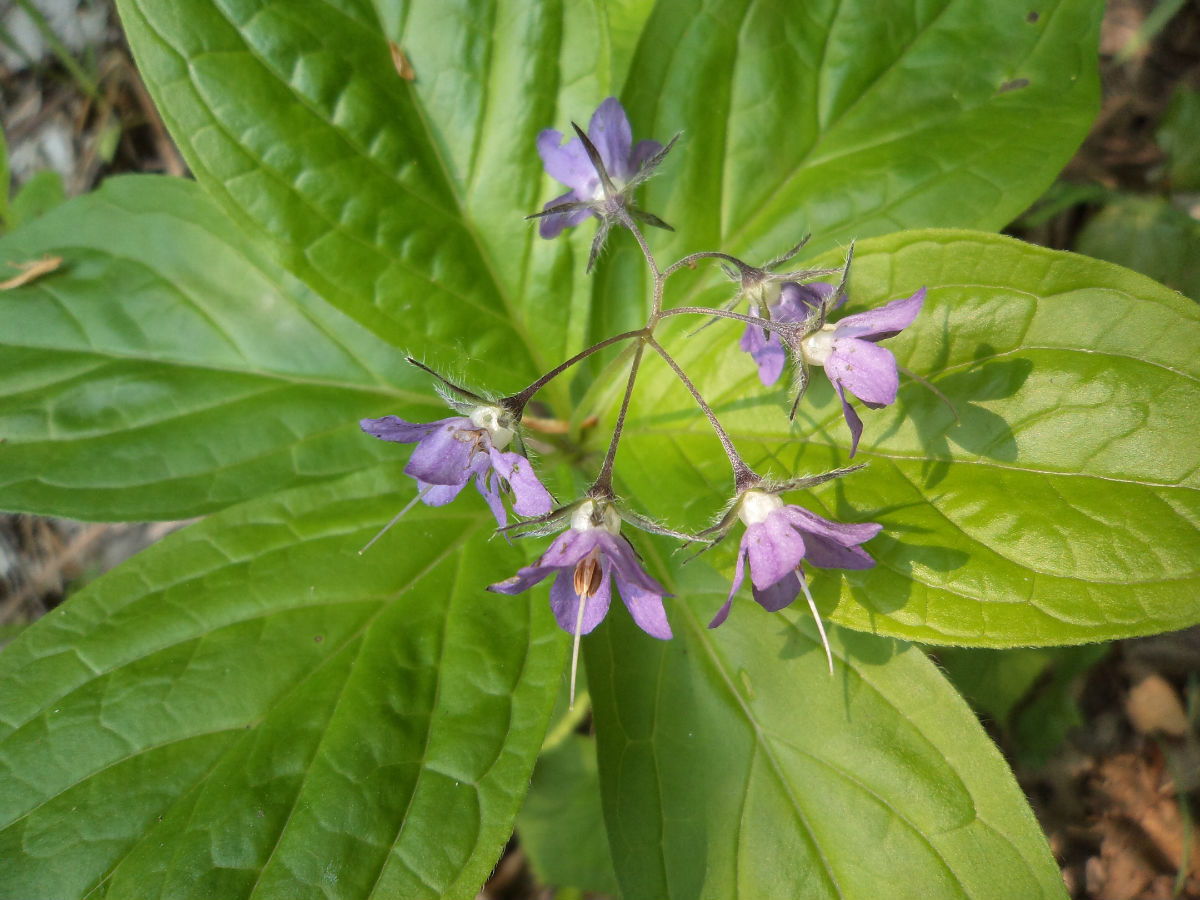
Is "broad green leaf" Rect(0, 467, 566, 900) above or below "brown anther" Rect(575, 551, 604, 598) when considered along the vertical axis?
below

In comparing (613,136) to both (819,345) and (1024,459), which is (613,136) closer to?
(819,345)

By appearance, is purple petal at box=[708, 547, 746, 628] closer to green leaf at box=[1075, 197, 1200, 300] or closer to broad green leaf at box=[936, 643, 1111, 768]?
broad green leaf at box=[936, 643, 1111, 768]

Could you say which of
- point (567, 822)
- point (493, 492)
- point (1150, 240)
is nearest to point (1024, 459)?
A: point (493, 492)

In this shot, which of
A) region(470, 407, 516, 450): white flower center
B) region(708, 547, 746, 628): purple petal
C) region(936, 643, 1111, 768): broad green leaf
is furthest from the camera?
region(936, 643, 1111, 768): broad green leaf

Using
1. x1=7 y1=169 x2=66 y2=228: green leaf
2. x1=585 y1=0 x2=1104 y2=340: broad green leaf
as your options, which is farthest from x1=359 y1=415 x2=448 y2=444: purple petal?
x1=7 y1=169 x2=66 y2=228: green leaf

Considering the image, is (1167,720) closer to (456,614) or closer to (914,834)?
(914,834)

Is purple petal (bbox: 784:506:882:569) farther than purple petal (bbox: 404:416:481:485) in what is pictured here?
No

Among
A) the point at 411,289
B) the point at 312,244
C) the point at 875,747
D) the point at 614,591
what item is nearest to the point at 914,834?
the point at 875,747
